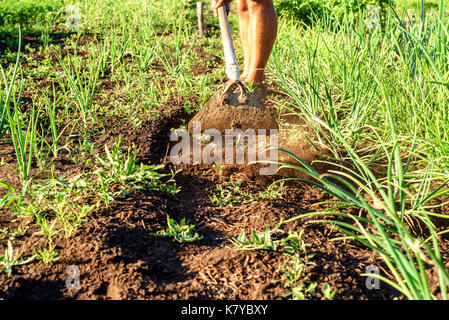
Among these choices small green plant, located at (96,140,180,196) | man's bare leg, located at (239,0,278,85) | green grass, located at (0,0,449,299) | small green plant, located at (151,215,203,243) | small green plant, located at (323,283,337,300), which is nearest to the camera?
small green plant, located at (323,283,337,300)

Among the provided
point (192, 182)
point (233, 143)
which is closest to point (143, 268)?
point (192, 182)

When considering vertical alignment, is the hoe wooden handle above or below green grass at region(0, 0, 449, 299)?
above

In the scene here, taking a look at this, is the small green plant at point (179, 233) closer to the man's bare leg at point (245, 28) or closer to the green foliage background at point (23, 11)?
the man's bare leg at point (245, 28)

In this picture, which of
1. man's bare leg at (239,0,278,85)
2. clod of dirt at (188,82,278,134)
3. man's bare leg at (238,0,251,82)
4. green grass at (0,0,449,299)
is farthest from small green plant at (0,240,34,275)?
man's bare leg at (238,0,251,82)

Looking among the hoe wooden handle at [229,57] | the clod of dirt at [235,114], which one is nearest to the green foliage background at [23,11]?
the hoe wooden handle at [229,57]

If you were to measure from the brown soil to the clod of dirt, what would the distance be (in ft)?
1.57

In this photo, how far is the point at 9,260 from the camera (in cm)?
131

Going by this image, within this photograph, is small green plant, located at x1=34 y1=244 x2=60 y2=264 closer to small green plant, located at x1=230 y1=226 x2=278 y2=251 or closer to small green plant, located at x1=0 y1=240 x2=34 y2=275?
small green plant, located at x1=0 y1=240 x2=34 y2=275

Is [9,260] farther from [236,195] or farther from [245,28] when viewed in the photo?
[245,28]

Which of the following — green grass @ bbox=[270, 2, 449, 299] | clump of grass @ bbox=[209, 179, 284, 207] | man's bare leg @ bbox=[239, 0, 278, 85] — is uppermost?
man's bare leg @ bbox=[239, 0, 278, 85]

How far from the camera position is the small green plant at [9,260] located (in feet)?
4.23

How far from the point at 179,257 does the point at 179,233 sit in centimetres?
11

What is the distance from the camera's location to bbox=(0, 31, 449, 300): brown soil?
1.23 m

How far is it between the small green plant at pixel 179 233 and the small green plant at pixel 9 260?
428 mm
